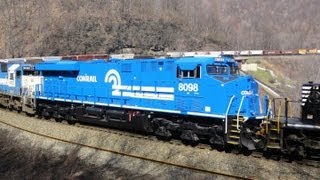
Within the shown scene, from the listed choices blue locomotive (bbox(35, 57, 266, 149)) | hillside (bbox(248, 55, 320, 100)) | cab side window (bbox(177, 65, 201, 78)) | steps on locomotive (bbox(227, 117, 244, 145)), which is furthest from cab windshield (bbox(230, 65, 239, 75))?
hillside (bbox(248, 55, 320, 100))

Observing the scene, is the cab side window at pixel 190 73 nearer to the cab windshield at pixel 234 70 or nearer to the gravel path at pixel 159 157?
the cab windshield at pixel 234 70

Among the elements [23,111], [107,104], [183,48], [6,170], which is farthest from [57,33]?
[6,170]

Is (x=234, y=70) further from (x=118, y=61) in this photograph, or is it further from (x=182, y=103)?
(x=118, y=61)

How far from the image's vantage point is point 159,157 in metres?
16.1

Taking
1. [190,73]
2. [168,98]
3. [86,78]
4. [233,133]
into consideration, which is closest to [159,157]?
[233,133]

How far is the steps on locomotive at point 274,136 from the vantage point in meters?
14.6

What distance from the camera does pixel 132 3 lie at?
103m

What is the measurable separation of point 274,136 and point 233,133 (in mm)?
1511

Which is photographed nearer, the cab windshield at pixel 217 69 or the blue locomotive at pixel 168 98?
the blue locomotive at pixel 168 98

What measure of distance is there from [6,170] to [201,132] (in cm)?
717

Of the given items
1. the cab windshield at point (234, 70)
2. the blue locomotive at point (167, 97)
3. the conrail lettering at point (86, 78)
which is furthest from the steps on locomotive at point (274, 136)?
the conrail lettering at point (86, 78)

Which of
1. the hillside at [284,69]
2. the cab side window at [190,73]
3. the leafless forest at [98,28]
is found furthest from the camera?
the hillside at [284,69]

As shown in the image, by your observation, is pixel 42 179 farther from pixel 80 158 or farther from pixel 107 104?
pixel 107 104

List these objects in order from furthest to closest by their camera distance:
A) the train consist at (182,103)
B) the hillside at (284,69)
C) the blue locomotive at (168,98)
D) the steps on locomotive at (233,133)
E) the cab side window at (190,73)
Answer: the hillside at (284,69), the cab side window at (190,73), the blue locomotive at (168,98), the steps on locomotive at (233,133), the train consist at (182,103)
